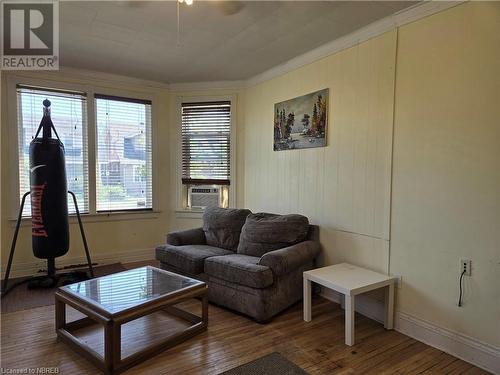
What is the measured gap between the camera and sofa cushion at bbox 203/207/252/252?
3594 millimetres

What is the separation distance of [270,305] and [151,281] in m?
→ 0.99

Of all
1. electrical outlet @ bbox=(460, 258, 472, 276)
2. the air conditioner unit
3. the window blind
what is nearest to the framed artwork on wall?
the window blind

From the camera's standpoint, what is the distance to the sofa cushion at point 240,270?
2625 millimetres

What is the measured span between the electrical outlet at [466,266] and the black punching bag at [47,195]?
3639 mm

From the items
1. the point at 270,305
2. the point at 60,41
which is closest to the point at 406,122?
the point at 270,305

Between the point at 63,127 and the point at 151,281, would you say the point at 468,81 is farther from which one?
the point at 63,127

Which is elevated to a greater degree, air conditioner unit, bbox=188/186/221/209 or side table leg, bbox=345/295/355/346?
air conditioner unit, bbox=188/186/221/209

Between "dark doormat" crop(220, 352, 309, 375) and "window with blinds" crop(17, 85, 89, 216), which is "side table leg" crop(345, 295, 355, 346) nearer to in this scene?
"dark doormat" crop(220, 352, 309, 375)

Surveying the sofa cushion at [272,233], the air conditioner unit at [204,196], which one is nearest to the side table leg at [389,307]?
the sofa cushion at [272,233]

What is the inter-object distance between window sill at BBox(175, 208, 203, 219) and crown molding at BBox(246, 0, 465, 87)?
204cm

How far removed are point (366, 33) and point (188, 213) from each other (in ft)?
10.2

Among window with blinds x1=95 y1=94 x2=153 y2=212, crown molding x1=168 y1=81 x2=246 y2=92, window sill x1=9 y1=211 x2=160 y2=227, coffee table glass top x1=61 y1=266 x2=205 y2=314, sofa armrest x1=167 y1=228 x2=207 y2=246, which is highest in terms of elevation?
crown molding x1=168 y1=81 x2=246 y2=92

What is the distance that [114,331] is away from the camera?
6.36 feet

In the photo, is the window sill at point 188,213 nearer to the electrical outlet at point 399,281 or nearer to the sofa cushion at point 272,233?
the sofa cushion at point 272,233
